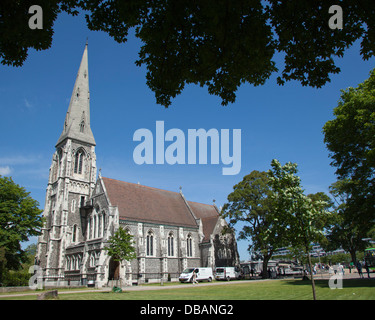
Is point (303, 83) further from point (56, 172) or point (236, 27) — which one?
point (56, 172)

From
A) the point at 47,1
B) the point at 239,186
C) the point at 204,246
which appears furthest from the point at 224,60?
the point at 204,246

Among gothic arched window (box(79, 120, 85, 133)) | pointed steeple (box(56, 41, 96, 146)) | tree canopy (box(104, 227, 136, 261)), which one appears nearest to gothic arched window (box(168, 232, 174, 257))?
tree canopy (box(104, 227, 136, 261))

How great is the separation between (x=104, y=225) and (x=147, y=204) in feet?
25.6

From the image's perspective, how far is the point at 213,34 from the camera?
592 cm

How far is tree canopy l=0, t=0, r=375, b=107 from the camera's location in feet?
17.6

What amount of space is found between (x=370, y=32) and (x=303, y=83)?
153cm

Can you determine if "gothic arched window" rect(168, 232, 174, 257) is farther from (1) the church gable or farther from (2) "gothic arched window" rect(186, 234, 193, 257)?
(1) the church gable

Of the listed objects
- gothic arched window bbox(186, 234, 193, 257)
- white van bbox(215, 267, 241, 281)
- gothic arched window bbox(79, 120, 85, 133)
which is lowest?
white van bbox(215, 267, 241, 281)

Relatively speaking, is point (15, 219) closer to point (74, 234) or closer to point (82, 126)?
point (74, 234)

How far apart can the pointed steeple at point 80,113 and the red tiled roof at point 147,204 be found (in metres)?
11.7

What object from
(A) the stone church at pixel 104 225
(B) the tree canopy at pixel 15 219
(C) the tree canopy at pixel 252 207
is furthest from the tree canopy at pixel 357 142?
(B) the tree canopy at pixel 15 219

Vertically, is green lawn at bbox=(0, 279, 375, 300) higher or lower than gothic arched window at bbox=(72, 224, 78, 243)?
lower

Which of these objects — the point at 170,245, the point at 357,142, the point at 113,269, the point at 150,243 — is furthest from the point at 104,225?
the point at 357,142

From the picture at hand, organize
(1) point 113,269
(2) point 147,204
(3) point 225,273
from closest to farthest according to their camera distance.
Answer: (1) point 113,269 → (3) point 225,273 → (2) point 147,204
